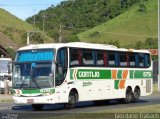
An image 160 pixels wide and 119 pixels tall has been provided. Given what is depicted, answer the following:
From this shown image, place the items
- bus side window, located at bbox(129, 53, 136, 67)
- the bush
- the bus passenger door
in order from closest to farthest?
the bus passenger door < bus side window, located at bbox(129, 53, 136, 67) < the bush

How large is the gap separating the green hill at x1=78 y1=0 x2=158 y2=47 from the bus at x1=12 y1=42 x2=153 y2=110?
122935 millimetres

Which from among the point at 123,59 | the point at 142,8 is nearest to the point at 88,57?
the point at 123,59

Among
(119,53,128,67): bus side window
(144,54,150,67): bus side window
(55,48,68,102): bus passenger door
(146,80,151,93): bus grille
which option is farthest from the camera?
(146,80,151,93): bus grille

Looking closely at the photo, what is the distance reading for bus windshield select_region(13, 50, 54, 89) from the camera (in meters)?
27.2

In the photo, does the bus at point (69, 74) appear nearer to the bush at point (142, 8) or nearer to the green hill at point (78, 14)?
the green hill at point (78, 14)

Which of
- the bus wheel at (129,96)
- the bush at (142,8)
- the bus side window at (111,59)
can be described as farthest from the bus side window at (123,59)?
the bush at (142,8)

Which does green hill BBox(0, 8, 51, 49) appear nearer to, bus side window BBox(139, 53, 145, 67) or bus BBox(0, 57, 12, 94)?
bus BBox(0, 57, 12, 94)

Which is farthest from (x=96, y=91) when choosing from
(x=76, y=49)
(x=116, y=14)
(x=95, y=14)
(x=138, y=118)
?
(x=116, y=14)

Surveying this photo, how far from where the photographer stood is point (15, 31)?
91.8 metres

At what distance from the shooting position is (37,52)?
2811 cm

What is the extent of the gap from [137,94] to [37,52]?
8908mm

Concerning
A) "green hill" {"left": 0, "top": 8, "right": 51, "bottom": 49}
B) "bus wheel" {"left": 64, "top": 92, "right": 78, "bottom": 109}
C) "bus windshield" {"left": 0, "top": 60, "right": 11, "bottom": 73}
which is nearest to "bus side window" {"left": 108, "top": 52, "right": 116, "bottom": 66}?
"bus wheel" {"left": 64, "top": 92, "right": 78, "bottom": 109}

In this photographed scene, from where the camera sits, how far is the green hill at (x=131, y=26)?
160 metres

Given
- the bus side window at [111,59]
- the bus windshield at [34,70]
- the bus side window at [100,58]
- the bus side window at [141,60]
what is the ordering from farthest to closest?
the bus side window at [141,60]
the bus side window at [111,59]
the bus side window at [100,58]
the bus windshield at [34,70]
